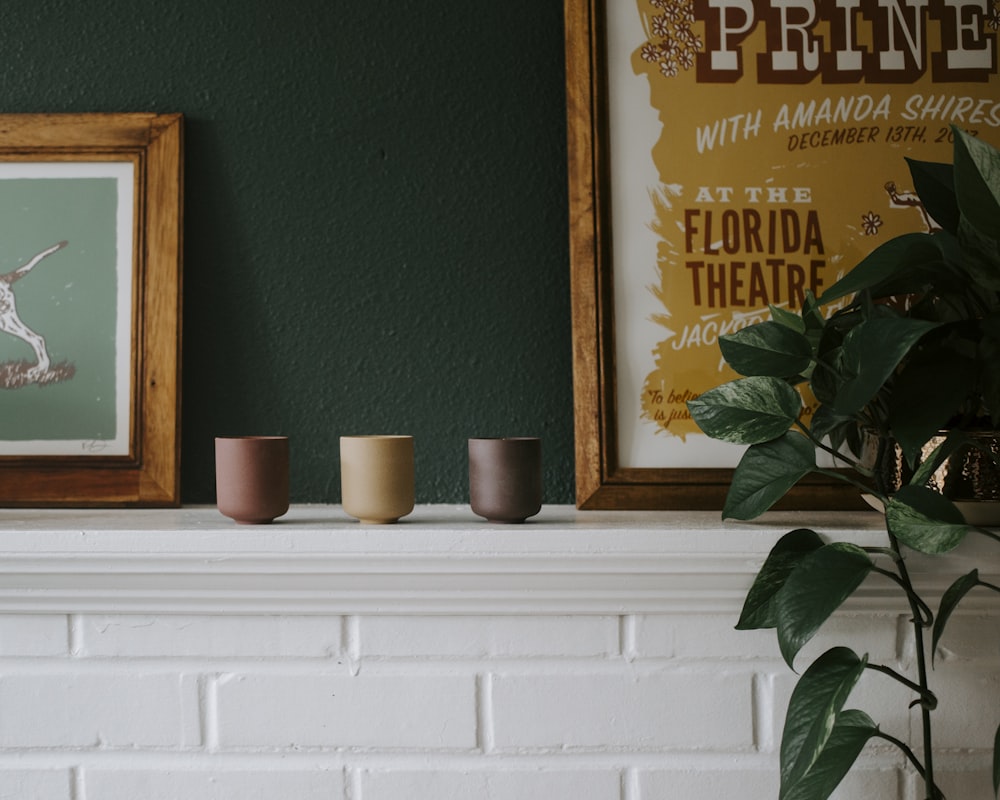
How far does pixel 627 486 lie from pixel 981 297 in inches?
16.8

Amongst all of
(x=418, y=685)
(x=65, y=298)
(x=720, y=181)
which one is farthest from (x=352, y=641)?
(x=720, y=181)

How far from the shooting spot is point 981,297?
2.40 ft

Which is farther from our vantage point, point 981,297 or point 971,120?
point 971,120

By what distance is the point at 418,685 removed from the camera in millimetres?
902

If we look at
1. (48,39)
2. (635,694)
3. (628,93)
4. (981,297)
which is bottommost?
(635,694)

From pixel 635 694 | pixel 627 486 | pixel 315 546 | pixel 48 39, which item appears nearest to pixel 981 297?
pixel 627 486

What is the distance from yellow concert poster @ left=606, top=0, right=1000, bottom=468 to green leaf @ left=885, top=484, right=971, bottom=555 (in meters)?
0.27

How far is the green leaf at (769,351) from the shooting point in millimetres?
746

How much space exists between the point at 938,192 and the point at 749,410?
26 cm

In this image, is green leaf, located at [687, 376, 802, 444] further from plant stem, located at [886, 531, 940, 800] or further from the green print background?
the green print background

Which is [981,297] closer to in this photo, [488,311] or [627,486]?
[627,486]

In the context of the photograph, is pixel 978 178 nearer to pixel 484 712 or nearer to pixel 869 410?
pixel 869 410

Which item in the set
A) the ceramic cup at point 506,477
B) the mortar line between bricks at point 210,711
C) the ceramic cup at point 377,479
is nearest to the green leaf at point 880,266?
the ceramic cup at point 506,477

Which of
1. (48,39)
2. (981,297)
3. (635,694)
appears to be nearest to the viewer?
(981,297)
